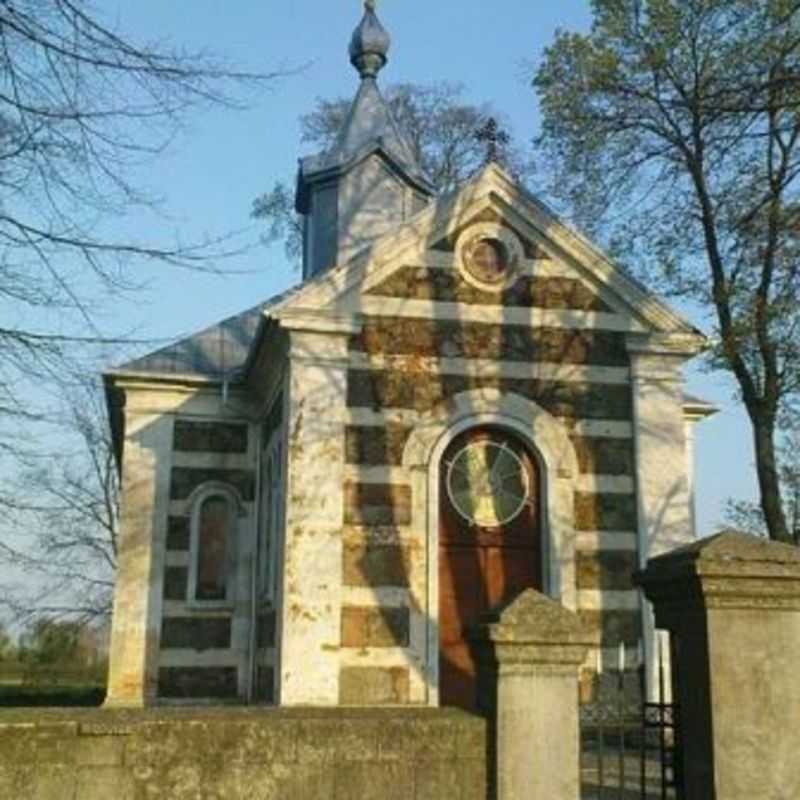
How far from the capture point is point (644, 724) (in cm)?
613

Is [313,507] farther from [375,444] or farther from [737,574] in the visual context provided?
[737,574]

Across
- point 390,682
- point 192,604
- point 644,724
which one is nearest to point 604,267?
point 390,682

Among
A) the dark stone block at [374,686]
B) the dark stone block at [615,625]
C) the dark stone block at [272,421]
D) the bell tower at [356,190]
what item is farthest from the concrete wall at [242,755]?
the bell tower at [356,190]

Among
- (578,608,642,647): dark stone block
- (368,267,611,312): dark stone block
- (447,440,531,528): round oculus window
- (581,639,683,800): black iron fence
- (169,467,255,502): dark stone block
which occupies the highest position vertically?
(368,267,611,312): dark stone block

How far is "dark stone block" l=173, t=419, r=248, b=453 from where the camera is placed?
16.2 meters

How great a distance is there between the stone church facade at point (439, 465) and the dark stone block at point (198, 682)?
0.10 ft

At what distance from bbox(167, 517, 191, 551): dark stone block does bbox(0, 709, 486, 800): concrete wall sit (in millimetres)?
10044

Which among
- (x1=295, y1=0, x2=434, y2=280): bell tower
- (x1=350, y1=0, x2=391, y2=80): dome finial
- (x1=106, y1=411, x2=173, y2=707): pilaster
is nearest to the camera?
(x1=106, y1=411, x2=173, y2=707): pilaster

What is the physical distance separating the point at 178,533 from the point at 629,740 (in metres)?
7.29

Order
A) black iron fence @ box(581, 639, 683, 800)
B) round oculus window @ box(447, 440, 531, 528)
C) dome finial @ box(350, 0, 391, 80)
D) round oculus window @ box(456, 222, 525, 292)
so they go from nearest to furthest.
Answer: black iron fence @ box(581, 639, 683, 800), round oculus window @ box(447, 440, 531, 528), round oculus window @ box(456, 222, 525, 292), dome finial @ box(350, 0, 391, 80)

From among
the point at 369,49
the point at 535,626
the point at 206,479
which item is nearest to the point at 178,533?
the point at 206,479

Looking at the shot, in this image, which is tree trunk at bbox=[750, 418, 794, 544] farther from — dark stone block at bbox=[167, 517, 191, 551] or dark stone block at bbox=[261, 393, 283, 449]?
dark stone block at bbox=[167, 517, 191, 551]

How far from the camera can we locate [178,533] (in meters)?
15.9

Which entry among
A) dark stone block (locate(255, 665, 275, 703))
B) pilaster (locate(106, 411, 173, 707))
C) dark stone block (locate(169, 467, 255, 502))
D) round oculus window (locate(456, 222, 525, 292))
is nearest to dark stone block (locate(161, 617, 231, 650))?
pilaster (locate(106, 411, 173, 707))
